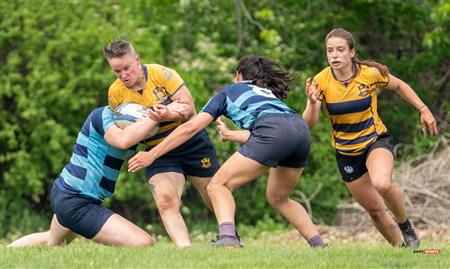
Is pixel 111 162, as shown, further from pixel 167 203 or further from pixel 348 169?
pixel 348 169

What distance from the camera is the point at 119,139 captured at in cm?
1009

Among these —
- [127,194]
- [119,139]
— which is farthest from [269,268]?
[127,194]

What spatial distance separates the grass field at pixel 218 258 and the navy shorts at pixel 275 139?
783 millimetres

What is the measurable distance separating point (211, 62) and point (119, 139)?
27.0 ft

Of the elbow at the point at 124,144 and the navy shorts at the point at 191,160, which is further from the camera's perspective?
the navy shorts at the point at 191,160

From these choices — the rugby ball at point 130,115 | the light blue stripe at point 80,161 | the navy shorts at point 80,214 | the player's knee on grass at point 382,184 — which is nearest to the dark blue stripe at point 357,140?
the player's knee on grass at point 382,184

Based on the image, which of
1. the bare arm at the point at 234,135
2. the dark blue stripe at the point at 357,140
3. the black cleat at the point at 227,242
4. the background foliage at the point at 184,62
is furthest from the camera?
the background foliage at the point at 184,62

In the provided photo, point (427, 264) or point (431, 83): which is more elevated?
point (427, 264)

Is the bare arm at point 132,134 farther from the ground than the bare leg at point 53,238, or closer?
farther from the ground

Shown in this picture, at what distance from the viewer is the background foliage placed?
55.4 feet

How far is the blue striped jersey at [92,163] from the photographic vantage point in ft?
34.5

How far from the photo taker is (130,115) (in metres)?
10.3

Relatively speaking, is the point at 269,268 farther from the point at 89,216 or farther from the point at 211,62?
the point at 211,62

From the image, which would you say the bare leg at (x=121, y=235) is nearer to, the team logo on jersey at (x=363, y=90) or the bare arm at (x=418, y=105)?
the team logo on jersey at (x=363, y=90)
